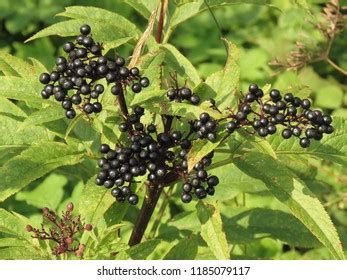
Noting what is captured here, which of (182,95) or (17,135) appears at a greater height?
(17,135)

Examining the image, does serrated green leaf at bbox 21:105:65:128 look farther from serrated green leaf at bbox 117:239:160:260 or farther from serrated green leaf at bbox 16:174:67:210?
serrated green leaf at bbox 16:174:67:210

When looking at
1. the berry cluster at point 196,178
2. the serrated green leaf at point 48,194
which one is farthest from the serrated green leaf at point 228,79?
the serrated green leaf at point 48,194

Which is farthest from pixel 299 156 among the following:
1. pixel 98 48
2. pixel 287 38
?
pixel 287 38

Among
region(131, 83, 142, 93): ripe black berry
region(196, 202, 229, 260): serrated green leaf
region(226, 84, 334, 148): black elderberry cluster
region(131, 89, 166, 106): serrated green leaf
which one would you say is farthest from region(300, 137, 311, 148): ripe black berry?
region(131, 83, 142, 93): ripe black berry

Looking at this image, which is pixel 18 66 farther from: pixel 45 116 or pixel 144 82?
pixel 144 82

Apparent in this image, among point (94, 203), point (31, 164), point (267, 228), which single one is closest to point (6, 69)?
point (31, 164)

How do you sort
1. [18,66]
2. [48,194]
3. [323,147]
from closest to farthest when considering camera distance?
[323,147] < [18,66] < [48,194]
